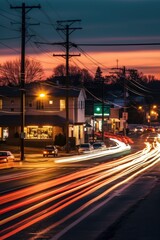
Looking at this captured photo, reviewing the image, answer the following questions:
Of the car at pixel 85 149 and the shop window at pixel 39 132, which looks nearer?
the car at pixel 85 149

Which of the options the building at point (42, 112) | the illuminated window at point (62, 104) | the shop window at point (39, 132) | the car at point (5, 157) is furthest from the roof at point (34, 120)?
the car at point (5, 157)

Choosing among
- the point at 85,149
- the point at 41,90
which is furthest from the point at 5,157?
the point at 41,90

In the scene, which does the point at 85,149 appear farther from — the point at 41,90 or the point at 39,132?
the point at 41,90

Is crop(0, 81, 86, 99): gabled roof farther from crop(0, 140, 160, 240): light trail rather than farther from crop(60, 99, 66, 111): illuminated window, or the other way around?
crop(0, 140, 160, 240): light trail

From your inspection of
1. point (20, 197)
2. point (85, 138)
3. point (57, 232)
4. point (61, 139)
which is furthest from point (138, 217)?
point (85, 138)

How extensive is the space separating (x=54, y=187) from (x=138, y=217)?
36.0 feet

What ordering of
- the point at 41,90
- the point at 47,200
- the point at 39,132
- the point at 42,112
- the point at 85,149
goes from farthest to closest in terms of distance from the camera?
the point at 42,112
the point at 41,90
the point at 39,132
the point at 85,149
the point at 47,200

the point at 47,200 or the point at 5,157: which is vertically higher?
the point at 5,157

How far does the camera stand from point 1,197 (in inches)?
931

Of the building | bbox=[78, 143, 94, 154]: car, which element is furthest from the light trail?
the building

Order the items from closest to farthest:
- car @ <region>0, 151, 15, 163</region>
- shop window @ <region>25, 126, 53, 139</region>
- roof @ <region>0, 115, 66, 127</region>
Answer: car @ <region>0, 151, 15, 163</region>
roof @ <region>0, 115, 66, 127</region>
shop window @ <region>25, 126, 53, 139</region>

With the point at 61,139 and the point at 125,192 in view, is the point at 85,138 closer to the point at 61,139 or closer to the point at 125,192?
the point at 61,139

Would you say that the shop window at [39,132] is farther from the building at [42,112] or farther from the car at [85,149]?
the car at [85,149]

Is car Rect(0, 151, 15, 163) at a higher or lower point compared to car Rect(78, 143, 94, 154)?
lower
